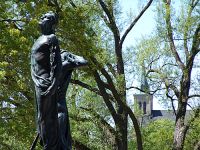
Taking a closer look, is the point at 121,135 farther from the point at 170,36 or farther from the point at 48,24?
the point at 48,24

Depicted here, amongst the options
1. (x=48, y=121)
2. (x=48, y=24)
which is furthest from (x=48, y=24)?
(x=48, y=121)

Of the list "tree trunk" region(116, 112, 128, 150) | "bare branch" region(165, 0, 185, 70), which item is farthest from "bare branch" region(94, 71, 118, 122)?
"bare branch" region(165, 0, 185, 70)

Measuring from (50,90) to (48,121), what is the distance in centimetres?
38

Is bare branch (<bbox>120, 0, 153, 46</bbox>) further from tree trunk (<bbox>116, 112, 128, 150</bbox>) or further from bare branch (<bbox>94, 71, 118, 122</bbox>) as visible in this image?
tree trunk (<bbox>116, 112, 128, 150</bbox>)

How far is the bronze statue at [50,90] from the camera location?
5871mm

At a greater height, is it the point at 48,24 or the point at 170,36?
the point at 170,36

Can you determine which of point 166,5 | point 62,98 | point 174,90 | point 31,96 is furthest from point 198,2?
point 62,98

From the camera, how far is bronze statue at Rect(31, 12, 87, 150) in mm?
5871

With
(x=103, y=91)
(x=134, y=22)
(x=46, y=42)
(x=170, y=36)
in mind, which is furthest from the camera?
(x=170, y=36)

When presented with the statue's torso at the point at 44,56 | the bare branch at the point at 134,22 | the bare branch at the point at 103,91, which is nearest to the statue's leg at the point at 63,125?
the statue's torso at the point at 44,56

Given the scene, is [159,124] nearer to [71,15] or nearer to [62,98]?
[71,15]

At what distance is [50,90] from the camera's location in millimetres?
5785

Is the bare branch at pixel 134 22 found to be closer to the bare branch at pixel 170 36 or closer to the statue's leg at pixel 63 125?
the bare branch at pixel 170 36

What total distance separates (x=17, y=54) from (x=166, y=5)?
918cm
